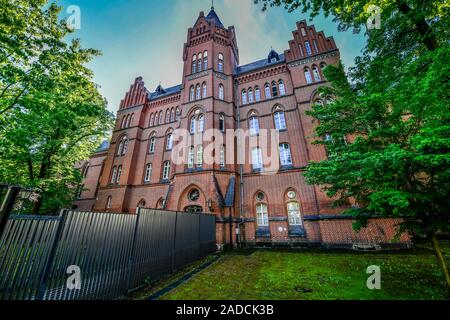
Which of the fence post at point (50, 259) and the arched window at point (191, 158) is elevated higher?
the arched window at point (191, 158)

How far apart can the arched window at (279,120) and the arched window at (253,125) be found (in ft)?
5.62

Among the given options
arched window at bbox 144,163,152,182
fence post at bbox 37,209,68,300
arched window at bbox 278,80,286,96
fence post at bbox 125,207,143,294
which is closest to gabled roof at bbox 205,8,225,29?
A: arched window at bbox 278,80,286,96

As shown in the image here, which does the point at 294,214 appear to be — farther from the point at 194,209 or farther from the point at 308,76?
the point at 308,76

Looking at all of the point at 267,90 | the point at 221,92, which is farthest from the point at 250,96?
A: the point at 221,92

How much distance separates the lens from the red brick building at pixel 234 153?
505 inches

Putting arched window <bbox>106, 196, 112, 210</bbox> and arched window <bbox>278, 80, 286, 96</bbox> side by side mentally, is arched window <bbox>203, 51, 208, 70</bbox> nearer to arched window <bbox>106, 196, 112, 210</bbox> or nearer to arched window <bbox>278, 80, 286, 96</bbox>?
arched window <bbox>278, 80, 286, 96</bbox>

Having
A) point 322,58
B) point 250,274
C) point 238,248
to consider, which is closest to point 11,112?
point 250,274

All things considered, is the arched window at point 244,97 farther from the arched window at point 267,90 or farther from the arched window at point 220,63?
the arched window at point 220,63

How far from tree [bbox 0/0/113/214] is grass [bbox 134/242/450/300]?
9.81 meters

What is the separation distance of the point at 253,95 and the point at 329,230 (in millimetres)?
13530

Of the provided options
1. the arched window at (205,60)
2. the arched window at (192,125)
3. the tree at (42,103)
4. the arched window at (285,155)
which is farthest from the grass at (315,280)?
the arched window at (205,60)

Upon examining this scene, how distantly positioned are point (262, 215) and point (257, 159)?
15.6 feet

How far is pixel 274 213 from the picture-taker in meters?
13.6
